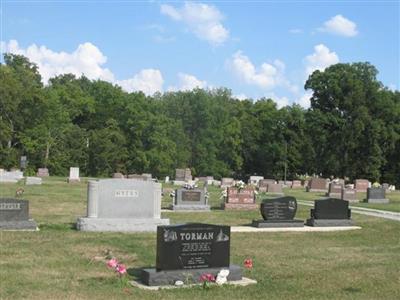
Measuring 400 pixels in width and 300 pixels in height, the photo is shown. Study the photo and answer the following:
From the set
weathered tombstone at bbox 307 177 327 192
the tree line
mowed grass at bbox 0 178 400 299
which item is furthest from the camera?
the tree line

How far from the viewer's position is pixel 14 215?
15812mm

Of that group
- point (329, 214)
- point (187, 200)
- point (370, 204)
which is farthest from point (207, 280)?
point (370, 204)

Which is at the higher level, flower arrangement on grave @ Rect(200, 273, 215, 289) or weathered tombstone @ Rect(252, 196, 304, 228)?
weathered tombstone @ Rect(252, 196, 304, 228)

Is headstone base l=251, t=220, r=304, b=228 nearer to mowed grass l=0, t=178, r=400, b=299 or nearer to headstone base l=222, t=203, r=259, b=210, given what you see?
mowed grass l=0, t=178, r=400, b=299

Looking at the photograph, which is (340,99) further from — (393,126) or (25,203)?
(25,203)

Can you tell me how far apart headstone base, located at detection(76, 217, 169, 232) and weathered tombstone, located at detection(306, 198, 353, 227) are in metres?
5.21

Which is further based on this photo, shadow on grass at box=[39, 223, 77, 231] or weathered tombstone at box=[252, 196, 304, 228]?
weathered tombstone at box=[252, 196, 304, 228]

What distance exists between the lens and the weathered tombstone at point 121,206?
16.5m

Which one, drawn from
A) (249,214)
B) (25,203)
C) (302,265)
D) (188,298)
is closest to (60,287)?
(188,298)

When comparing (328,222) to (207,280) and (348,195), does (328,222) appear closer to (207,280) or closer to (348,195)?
(207,280)

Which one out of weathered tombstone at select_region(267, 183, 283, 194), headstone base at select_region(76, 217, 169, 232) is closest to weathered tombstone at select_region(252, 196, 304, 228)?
headstone base at select_region(76, 217, 169, 232)

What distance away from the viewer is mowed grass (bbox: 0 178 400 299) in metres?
8.79

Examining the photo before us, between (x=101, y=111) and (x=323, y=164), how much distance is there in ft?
90.5

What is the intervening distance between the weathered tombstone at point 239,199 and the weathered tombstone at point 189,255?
49.9ft
